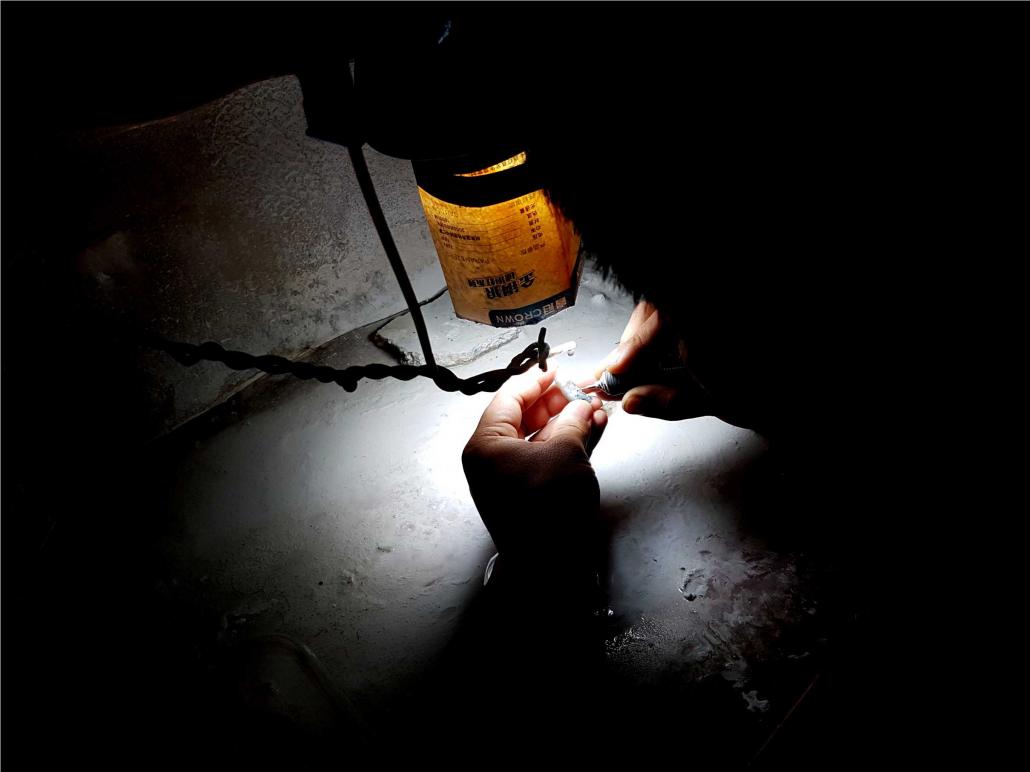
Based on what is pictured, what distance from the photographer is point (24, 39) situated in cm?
197

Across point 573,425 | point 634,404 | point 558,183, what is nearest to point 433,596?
point 573,425

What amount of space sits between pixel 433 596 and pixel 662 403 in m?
1.24

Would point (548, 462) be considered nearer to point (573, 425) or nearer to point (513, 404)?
point (573, 425)

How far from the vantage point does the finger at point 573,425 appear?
218cm

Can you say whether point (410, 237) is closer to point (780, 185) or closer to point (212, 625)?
point (212, 625)

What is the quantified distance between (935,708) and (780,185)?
1875 millimetres

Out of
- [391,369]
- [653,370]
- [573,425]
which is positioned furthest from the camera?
[653,370]

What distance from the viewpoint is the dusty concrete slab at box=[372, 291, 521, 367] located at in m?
3.40

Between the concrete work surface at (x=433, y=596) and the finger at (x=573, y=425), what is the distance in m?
0.32

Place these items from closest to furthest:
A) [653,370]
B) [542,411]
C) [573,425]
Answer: [573,425]
[653,370]
[542,411]

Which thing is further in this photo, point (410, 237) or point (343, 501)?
point (410, 237)

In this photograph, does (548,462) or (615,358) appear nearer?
(548,462)

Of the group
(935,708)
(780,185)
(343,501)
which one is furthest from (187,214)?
(935,708)

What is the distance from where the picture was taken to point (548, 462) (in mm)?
2033
